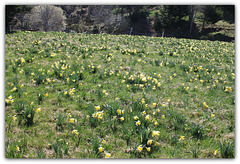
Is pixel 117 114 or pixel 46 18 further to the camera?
pixel 46 18

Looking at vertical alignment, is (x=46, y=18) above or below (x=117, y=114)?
above

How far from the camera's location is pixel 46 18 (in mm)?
30953

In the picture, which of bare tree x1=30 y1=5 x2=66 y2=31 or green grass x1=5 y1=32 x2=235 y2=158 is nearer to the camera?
green grass x1=5 y1=32 x2=235 y2=158

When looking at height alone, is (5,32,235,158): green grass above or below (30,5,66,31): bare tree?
below

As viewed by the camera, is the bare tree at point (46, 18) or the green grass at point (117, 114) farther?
the bare tree at point (46, 18)

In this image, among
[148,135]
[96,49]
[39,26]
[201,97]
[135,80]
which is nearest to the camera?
[148,135]

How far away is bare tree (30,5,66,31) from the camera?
3003 centimetres

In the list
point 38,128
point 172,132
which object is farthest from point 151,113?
point 38,128

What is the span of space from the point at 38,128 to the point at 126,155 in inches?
67.4

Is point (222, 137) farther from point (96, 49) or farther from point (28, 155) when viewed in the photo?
point (96, 49)

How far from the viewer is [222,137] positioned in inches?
116

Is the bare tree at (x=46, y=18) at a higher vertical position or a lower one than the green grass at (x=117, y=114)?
higher

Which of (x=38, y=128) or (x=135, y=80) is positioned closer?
(x=38, y=128)

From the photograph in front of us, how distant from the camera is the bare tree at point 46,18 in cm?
3003
